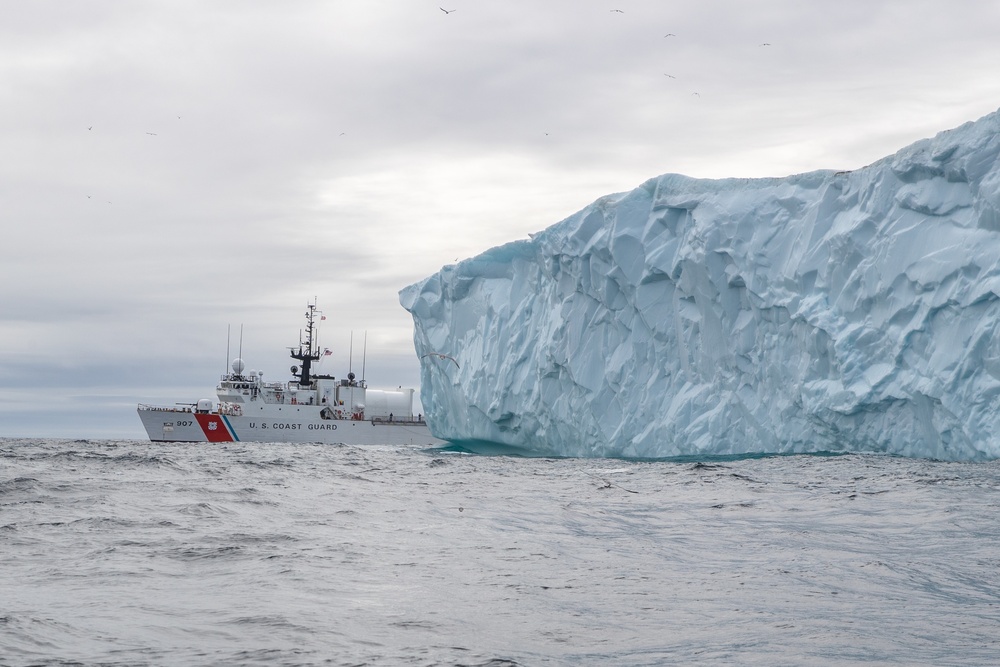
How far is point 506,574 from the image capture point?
24.4 feet

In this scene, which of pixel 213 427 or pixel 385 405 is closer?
pixel 213 427

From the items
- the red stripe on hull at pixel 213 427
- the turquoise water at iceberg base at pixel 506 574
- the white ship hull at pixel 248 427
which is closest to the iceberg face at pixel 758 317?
the turquoise water at iceberg base at pixel 506 574

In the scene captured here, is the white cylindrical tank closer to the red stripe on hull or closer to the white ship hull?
the white ship hull

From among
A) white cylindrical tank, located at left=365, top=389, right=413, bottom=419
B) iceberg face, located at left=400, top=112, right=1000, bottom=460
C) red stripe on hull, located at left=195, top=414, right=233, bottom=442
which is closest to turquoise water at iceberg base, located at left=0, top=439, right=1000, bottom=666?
iceberg face, located at left=400, top=112, right=1000, bottom=460

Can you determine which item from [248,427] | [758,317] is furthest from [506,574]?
[248,427]

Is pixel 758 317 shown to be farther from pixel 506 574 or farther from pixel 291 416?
pixel 291 416

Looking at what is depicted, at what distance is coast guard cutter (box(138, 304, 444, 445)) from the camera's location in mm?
36281

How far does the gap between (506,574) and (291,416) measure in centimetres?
3040

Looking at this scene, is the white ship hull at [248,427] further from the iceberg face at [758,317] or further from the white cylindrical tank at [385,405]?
the iceberg face at [758,317]

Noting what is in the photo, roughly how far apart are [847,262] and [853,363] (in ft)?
6.05

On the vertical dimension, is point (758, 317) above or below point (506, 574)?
above

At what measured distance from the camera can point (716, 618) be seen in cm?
592

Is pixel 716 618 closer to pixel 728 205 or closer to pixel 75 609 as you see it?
pixel 75 609

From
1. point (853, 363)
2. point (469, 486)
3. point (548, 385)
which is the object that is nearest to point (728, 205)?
point (853, 363)
